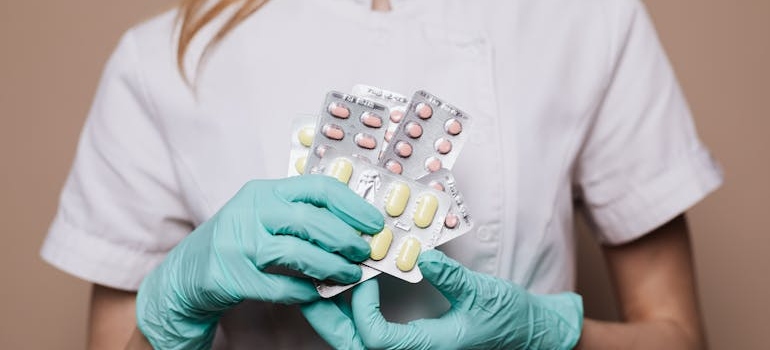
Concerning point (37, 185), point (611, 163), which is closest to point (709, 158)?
point (611, 163)

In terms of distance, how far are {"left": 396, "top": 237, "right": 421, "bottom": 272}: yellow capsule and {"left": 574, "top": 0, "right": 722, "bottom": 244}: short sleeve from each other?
11.8 inches

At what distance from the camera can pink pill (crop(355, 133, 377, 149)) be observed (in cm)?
84

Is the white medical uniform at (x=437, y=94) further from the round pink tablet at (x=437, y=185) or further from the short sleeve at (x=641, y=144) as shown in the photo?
the round pink tablet at (x=437, y=185)

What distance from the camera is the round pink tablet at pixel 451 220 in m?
0.83

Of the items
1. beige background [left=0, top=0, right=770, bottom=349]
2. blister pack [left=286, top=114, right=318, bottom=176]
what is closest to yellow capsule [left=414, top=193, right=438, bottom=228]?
blister pack [left=286, top=114, right=318, bottom=176]

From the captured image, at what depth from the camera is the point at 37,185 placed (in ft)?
4.88

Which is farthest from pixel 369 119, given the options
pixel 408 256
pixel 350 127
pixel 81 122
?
pixel 81 122

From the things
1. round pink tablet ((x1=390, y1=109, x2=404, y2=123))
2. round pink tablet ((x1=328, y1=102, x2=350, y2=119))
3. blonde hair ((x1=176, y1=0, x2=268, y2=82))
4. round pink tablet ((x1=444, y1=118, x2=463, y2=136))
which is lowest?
round pink tablet ((x1=444, y1=118, x2=463, y2=136))

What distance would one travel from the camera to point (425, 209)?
2.68 ft

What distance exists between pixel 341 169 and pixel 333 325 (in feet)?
0.48

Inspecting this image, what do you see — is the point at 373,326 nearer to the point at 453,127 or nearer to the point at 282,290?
the point at 282,290

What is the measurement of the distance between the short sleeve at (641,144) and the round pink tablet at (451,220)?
260 millimetres

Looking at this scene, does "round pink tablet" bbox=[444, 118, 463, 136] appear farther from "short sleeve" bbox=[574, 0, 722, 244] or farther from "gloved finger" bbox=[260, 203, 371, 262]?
"short sleeve" bbox=[574, 0, 722, 244]

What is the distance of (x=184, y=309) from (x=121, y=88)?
265 mm
